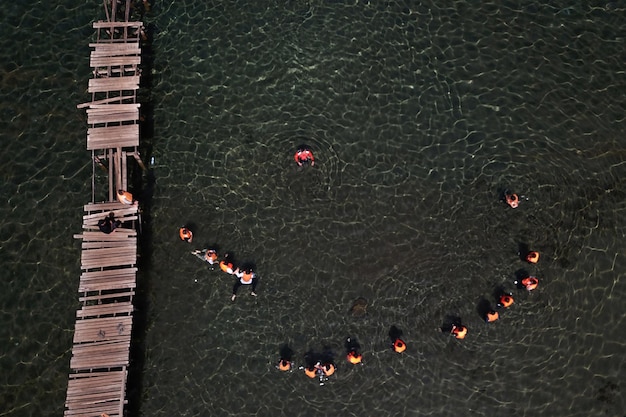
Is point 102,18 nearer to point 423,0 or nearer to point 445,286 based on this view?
point 423,0

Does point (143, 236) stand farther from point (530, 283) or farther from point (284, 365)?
point (530, 283)

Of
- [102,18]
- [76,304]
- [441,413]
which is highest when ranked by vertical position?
[102,18]

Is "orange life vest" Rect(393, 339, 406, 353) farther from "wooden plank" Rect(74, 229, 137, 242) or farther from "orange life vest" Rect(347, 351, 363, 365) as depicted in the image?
"wooden plank" Rect(74, 229, 137, 242)

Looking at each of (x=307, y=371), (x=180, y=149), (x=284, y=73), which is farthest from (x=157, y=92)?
(x=307, y=371)

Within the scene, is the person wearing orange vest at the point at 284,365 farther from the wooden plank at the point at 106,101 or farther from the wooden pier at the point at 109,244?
the wooden plank at the point at 106,101

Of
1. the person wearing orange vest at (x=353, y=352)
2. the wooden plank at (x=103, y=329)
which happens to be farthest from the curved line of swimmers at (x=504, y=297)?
the wooden plank at (x=103, y=329)

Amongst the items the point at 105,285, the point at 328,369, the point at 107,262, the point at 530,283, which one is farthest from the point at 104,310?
the point at 530,283

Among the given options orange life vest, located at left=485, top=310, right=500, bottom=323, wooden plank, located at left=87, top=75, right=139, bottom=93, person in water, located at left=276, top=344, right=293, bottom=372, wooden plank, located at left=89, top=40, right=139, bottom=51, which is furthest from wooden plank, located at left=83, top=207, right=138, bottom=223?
orange life vest, located at left=485, top=310, right=500, bottom=323
